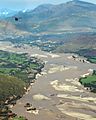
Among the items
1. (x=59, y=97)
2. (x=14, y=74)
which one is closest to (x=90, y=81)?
(x=59, y=97)

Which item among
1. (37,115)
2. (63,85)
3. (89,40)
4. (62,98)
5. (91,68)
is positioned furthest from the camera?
(89,40)

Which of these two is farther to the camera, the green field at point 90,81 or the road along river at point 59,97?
the green field at point 90,81

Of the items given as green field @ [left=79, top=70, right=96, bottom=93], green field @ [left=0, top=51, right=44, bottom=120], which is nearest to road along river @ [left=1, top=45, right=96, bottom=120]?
green field @ [left=79, top=70, right=96, bottom=93]

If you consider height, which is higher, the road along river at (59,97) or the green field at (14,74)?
the green field at (14,74)

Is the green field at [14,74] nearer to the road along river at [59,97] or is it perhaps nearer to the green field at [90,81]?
the road along river at [59,97]

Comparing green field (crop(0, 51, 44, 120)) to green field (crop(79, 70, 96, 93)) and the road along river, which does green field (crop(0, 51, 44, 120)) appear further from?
green field (crop(79, 70, 96, 93))

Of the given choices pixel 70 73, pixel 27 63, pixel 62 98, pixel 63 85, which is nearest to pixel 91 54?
pixel 27 63

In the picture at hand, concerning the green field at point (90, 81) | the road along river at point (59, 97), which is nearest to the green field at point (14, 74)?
the road along river at point (59, 97)

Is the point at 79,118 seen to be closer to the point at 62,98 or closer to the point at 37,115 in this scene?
the point at 37,115
